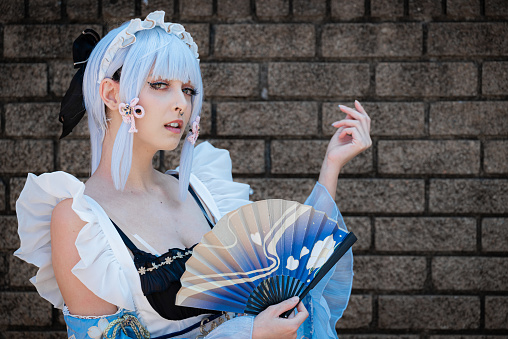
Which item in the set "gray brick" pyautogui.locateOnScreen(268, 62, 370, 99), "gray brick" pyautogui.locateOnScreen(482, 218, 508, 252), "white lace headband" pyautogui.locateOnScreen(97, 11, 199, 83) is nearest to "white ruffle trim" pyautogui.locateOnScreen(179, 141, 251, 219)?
"white lace headband" pyautogui.locateOnScreen(97, 11, 199, 83)

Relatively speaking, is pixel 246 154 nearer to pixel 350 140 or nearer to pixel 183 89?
pixel 350 140

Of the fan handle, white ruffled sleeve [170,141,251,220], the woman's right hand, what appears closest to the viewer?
the woman's right hand

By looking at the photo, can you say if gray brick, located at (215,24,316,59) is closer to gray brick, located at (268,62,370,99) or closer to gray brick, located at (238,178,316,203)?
gray brick, located at (268,62,370,99)

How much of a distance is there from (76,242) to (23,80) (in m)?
2.11

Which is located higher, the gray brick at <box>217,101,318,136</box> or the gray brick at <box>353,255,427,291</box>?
the gray brick at <box>217,101,318,136</box>

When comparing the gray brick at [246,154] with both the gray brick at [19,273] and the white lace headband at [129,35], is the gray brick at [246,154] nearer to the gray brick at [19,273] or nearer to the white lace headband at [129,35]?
the gray brick at [19,273]

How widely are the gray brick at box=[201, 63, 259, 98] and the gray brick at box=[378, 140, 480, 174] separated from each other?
2.81ft

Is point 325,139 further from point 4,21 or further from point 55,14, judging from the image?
point 4,21

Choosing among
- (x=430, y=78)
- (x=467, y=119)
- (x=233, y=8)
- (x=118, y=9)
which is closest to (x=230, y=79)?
(x=233, y=8)

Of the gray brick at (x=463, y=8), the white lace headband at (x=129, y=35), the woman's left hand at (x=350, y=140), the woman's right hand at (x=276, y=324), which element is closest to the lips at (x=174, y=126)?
the white lace headband at (x=129, y=35)

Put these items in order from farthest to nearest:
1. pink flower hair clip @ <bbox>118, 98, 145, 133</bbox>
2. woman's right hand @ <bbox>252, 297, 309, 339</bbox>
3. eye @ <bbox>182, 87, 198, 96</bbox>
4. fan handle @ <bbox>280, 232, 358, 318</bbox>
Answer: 1. eye @ <bbox>182, 87, 198, 96</bbox>
2. pink flower hair clip @ <bbox>118, 98, 145, 133</bbox>
3. fan handle @ <bbox>280, 232, 358, 318</bbox>
4. woman's right hand @ <bbox>252, 297, 309, 339</bbox>

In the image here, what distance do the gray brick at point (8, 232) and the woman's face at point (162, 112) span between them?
6.30 ft

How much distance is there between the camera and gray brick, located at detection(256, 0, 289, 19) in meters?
3.22

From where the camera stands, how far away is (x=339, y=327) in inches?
127
